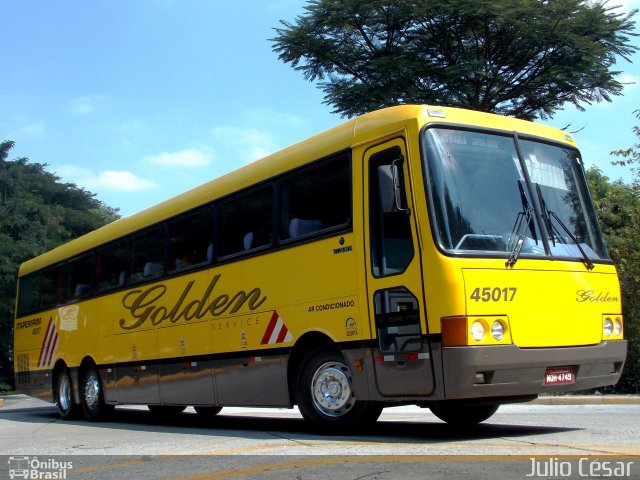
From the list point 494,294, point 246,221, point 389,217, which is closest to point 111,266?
point 246,221

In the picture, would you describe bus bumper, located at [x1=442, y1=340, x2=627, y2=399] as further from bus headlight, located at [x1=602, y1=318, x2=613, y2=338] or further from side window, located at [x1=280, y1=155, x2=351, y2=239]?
side window, located at [x1=280, y1=155, x2=351, y2=239]

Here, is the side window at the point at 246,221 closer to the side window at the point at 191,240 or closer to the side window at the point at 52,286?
the side window at the point at 191,240

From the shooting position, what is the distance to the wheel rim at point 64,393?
16859 mm

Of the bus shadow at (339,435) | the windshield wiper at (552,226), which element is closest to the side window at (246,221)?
the bus shadow at (339,435)

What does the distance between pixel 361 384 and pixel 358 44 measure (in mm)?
16543

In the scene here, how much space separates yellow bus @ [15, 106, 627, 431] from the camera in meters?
8.00

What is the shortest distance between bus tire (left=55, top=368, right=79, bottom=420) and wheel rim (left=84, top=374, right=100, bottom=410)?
1.95 ft

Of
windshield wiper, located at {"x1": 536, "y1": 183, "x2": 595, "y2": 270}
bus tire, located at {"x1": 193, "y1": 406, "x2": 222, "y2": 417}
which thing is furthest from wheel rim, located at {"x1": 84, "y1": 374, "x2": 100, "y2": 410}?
windshield wiper, located at {"x1": 536, "y1": 183, "x2": 595, "y2": 270}

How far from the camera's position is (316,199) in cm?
980

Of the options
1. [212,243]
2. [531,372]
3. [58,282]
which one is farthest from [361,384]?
[58,282]

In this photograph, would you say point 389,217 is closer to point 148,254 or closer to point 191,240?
point 191,240

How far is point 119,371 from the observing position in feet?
48.4

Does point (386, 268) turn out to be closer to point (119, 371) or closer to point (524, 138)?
point (524, 138)

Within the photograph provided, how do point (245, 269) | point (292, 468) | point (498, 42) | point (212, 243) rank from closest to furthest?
point (292, 468)
point (245, 269)
point (212, 243)
point (498, 42)
